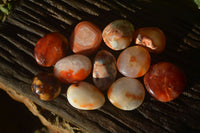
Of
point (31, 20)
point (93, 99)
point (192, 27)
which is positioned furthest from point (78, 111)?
point (192, 27)

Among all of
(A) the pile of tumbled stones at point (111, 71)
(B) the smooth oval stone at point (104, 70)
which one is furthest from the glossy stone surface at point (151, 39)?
(B) the smooth oval stone at point (104, 70)

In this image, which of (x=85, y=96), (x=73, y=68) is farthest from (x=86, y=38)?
(x=85, y=96)

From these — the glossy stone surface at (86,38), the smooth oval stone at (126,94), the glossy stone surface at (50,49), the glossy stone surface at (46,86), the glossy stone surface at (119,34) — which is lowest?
the glossy stone surface at (46,86)

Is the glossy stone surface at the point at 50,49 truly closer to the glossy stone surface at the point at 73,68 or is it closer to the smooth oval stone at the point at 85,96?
the glossy stone surface at the point at 73,68

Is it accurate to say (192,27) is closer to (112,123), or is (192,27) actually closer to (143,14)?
(143,14)

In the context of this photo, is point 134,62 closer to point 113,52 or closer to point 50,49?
point 113,52

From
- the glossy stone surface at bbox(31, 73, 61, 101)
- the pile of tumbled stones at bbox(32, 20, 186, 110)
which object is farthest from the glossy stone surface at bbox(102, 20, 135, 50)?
the glossy stone surface at bbox(31, 73, 61, 101)
